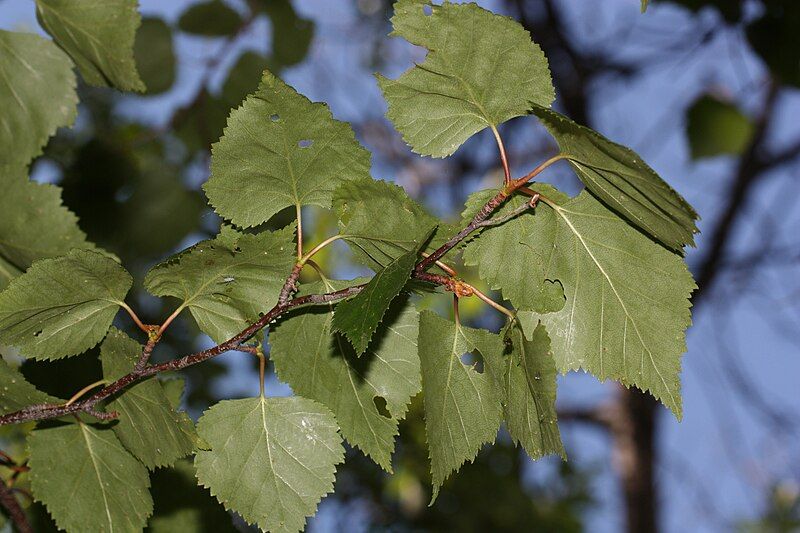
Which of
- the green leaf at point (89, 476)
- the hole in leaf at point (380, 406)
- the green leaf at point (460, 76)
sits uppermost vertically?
the green leaf at point (460, 76)

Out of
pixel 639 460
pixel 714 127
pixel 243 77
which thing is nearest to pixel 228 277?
pixel 243 77

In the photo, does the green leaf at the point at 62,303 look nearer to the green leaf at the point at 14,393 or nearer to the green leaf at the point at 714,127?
the green leaf at the point at 14,393

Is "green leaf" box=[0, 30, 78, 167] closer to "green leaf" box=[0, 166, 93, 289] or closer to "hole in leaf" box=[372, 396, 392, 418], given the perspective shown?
"green leaf" box=[0, 166, 93, 289]

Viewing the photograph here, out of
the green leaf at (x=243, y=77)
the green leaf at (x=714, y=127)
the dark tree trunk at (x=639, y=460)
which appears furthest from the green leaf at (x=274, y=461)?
the dark tree trunk at (x=639, y=460)

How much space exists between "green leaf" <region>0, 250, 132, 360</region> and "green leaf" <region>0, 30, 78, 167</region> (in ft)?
0.83

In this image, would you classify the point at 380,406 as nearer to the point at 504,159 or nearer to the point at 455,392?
the point at 455,392

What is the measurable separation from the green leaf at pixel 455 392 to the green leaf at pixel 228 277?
10 centimetres

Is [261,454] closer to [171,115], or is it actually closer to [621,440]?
[171,115]

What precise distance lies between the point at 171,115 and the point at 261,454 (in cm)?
102

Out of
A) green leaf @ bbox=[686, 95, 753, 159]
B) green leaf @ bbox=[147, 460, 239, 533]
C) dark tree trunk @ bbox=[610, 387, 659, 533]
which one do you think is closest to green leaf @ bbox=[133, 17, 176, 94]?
green leaf @ bbox=[147, 460, 239, 533]

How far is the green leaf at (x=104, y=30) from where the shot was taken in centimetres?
73

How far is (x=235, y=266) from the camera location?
53cm

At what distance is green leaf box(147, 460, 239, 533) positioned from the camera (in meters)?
0.78

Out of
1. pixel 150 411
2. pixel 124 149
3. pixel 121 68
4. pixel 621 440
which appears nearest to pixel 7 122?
pixel 121 68
